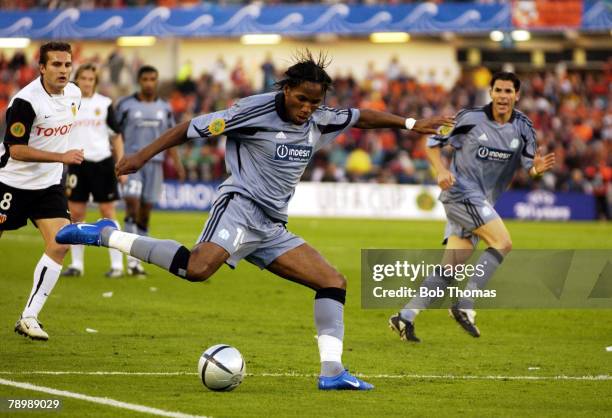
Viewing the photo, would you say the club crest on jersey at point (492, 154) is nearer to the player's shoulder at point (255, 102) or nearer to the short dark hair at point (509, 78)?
the short dark hair at point (509, 78)

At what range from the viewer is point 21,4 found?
4734 cm

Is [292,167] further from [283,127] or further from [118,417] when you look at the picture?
[118,417]

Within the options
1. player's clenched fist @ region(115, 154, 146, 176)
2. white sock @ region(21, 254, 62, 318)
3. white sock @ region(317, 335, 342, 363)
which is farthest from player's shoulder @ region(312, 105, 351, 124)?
white sock @ region(21, 254, 62, 318)

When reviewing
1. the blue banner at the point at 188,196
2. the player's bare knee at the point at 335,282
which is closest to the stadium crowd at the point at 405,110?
the blue banner at the point at 188,196

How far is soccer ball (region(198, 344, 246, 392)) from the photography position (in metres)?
8.40

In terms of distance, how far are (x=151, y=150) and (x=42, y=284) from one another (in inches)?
104

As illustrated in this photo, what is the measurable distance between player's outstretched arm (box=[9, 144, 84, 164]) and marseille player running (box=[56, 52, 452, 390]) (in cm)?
82

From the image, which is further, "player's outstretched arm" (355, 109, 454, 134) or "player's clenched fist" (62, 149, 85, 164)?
"player's clenched fist" (62, 149, 85, 164)

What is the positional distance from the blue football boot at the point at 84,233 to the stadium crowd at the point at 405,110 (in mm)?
25468

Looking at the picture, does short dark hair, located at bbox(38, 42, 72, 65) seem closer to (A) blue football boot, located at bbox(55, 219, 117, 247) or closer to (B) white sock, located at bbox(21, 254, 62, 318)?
(B) white sock, located at bbox(21, 254, 62, 318)

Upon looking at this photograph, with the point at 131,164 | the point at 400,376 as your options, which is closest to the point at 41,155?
the point at 131,164

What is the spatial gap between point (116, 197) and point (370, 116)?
8.04 metres

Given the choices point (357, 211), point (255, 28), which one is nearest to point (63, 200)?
point (357, 211)

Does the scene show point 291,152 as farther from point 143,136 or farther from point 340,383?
point 143,136
